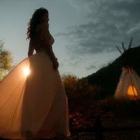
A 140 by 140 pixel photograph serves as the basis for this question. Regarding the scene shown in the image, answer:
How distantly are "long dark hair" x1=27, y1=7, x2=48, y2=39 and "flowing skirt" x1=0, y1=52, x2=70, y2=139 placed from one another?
0.42 m

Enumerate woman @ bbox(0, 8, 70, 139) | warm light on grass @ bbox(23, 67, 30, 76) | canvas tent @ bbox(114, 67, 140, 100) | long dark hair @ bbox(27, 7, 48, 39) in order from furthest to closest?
canvas tent @ bbox(114, 67, 140, 100) < long dark hair @ bbox(27, 7, 48, 39) < warm light on grass @ bbox(23, 67, 30, 76) < woman @ bbox(0, 8, 70, 139)

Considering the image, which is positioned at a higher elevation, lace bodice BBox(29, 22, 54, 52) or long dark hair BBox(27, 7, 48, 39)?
long dark hair BBox(27, 7, 48, 39)

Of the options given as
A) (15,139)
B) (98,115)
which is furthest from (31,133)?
(98,115)

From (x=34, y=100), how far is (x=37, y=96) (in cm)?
9

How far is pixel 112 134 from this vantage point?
10234 millimetres

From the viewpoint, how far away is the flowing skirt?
5.57 metres

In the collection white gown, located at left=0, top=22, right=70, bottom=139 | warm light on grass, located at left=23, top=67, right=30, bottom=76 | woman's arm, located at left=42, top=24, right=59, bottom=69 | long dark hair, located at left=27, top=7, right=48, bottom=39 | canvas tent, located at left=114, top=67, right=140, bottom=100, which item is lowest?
white gown, located at left=0, top=22, right=70, bottom=139

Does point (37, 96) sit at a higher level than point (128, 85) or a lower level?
lower

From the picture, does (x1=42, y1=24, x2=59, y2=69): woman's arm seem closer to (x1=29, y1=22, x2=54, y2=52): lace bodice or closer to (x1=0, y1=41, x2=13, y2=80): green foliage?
(x1=29, y1=22, x2=54, y2=52): lace bodice

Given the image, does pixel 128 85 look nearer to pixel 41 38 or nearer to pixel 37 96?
pixel 41 38

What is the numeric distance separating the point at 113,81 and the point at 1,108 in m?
35.4

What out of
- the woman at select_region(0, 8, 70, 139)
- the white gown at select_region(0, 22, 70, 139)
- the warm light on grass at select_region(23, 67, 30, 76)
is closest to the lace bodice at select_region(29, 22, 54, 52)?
the woman at select_region(0, 8, 70, 139)

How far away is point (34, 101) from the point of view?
5.61 metres

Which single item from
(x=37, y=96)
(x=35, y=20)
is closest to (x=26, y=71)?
(x=37, y=96)
